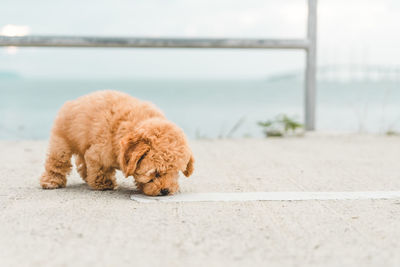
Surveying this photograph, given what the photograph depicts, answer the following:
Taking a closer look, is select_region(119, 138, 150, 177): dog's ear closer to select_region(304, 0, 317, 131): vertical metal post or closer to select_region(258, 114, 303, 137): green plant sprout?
select_region(258, 114, 303, 137): green plant sprout

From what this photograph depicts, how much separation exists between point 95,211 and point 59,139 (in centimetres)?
82

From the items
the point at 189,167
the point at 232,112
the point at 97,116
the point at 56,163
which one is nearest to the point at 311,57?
the point at 189,167

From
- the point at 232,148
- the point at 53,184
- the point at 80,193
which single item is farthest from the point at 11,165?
the point at 232,148

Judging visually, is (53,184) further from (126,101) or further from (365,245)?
(365,245)

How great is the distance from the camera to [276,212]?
2.52 meters

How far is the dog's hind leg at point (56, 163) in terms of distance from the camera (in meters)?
3.10

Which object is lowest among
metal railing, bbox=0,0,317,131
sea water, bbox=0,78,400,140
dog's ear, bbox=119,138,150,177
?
sea water, bbox=0,78,400,140

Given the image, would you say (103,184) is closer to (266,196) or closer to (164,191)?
(164,191)

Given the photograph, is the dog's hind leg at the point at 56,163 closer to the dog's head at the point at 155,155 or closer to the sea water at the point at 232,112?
the dog's head at the point at 155,155

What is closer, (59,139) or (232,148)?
(59,139)

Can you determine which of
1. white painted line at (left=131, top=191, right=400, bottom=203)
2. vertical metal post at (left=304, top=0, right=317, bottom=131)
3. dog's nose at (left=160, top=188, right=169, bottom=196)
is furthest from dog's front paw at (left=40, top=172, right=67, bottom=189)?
vertical metal post at (left=304, top=0, right=317, bottom=131)

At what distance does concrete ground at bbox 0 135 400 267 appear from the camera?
1.86 m

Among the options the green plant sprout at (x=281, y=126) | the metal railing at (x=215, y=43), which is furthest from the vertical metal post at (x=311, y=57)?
the green plant sprout at (x=281, y=126)

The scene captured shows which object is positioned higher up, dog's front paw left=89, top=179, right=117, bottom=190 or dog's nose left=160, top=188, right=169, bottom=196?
dog's nose left=160, top=188, right=169, bottom=196
